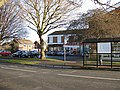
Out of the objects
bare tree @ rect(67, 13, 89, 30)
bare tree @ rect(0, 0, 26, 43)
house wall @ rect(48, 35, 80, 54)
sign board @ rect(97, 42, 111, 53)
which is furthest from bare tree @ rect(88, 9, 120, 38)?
A: house wall @ rect(48, 35, 80, 54)

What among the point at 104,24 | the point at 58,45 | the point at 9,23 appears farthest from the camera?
the point at 58,45

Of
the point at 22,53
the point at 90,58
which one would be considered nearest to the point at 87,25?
the point at 90,58

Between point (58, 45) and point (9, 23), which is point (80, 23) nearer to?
point (9, 23)

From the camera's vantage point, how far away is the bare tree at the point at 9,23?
137ft

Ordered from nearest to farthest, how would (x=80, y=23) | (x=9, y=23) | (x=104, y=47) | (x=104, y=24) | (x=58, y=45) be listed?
(x=104, y=47), (x=104, y=24), (x=80, y=23), (x=9, y=23), (x=58, y=45)

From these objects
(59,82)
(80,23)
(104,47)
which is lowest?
(59,82)

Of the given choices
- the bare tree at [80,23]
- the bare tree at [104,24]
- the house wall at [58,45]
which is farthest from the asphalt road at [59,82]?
the house wall at [58,45]

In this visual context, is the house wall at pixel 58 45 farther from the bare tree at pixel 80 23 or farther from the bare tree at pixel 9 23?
the bare tree at pixel 80 23

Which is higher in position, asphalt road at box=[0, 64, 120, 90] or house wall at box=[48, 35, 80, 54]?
house wall at box=[48, 35, 80, 54]

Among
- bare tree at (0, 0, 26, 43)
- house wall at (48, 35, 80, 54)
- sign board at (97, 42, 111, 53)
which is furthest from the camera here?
house wall at (48, 35, 80, 54)

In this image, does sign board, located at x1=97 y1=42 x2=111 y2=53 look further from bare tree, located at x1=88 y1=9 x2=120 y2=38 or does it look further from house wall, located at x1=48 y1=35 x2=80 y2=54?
house wall, located at x1=48 y1=35 x2=80 y2=54

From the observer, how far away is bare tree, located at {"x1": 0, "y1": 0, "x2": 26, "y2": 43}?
41750 millimetres

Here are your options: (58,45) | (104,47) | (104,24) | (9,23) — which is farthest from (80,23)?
(58,45)

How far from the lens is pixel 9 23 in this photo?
146ft
